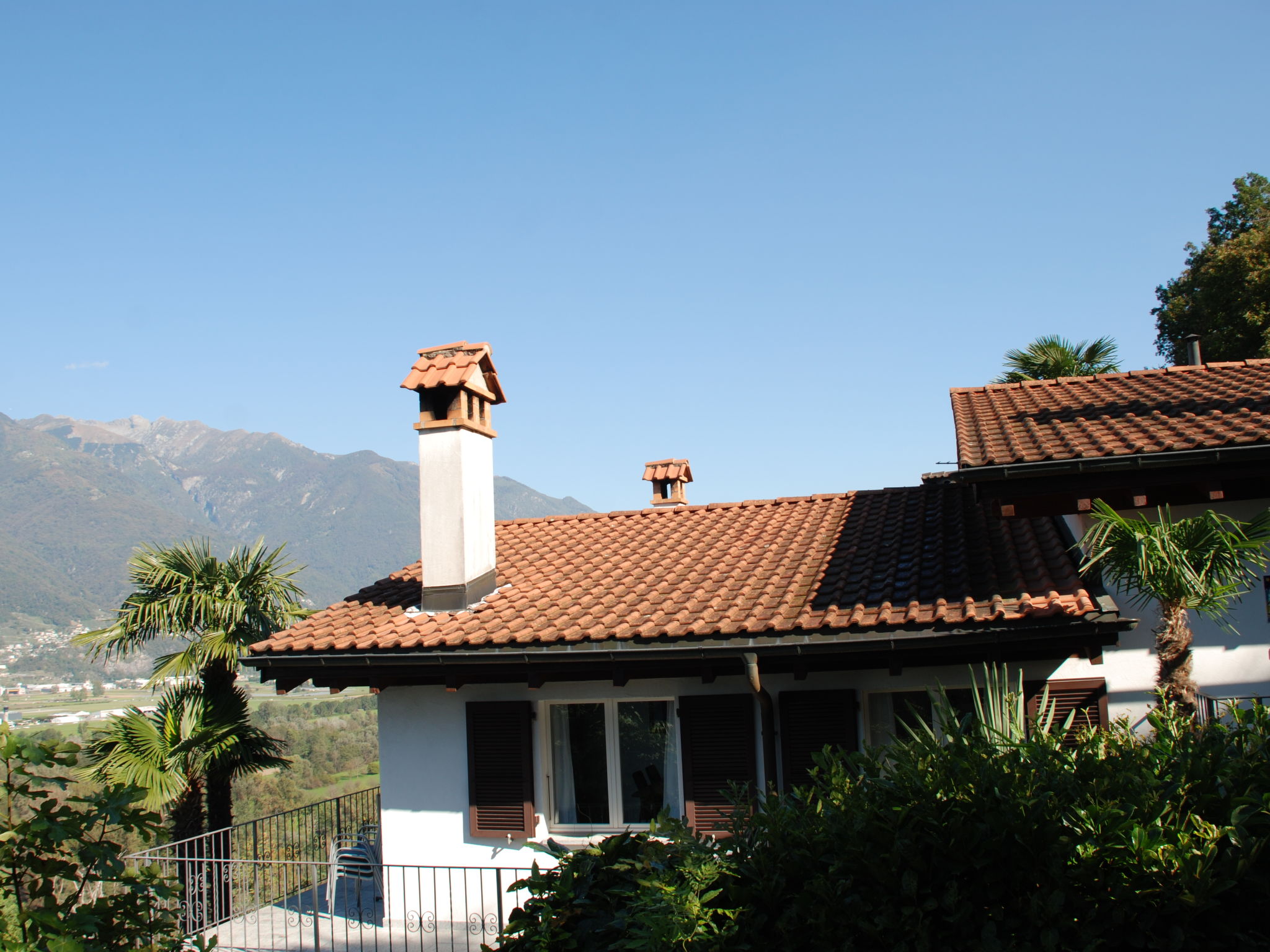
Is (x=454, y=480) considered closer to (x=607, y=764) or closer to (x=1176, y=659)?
(x=607, y=764)

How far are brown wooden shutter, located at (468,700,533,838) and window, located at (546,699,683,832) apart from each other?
0.40m

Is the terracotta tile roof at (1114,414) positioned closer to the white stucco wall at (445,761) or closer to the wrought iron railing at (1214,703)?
the wrought iron railing at (1214,703)

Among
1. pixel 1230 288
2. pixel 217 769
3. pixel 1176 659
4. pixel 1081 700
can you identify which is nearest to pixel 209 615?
pixel 217 769

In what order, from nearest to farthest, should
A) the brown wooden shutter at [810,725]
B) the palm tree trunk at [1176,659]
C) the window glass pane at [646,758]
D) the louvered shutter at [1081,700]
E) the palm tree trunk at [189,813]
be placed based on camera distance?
the palm tree trunk at [1176,659] < the louvered shutter at [1081,700] < the brown wooden shutter at [810,725] < the window glass pane at [646,758] < the palm tree trunk at [189,813]

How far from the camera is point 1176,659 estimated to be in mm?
7180

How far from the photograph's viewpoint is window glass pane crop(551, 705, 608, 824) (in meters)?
9.81

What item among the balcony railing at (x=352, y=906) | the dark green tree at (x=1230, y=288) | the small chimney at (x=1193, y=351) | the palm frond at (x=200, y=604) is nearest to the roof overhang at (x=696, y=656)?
the balcony railing at (x=352, y=906)

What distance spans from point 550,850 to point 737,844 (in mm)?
1086

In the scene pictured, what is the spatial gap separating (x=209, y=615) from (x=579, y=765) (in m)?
6.20

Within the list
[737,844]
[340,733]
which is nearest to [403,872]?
[737,844]

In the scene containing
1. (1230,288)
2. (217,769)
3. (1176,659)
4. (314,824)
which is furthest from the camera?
(1230,288)

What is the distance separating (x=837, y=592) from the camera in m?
9.03

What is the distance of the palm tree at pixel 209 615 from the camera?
1259 cm

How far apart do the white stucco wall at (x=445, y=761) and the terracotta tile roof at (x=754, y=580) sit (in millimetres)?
769
